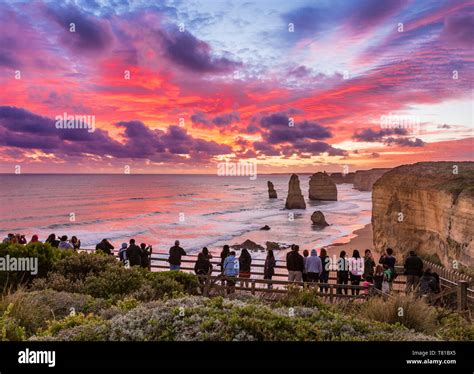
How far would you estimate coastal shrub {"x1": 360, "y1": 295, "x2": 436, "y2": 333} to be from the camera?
817cm

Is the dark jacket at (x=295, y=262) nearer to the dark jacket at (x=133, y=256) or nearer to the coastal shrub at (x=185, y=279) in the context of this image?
the coastal shrub at (x=185, y=279)

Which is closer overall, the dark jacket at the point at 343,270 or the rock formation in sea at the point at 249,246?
the dark jacket at the point at 343,270

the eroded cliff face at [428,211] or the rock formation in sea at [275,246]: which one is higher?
the eroded cliff face at [428,211]

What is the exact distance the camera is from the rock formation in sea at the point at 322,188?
5000 inches

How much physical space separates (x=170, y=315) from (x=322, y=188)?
12379cm

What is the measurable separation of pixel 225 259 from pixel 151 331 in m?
9.70

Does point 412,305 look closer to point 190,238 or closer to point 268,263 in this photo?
point 268,263

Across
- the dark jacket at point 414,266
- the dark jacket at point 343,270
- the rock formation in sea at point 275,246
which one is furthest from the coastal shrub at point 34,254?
the rock formation in sea at point 275,246

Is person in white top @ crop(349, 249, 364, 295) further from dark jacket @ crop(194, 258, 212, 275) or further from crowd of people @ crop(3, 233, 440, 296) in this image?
dark jacket @ crop(194, 258, 212, 275)

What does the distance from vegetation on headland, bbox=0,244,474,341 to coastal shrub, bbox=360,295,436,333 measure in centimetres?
2

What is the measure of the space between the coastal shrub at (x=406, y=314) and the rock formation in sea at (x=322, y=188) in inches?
4720

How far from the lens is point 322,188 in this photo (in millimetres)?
127312

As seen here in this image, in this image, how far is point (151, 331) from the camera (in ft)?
19.2
